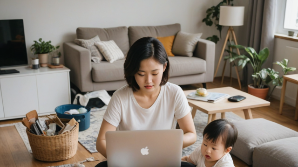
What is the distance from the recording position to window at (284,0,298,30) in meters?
4.19

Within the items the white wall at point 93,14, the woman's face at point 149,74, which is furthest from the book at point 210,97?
the white wall at point 93,14

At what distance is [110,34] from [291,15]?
7.59 ft

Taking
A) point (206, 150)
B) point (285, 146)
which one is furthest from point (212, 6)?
point (206, 150)

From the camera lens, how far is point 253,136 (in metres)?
2.54

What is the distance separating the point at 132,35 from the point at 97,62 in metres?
0.74

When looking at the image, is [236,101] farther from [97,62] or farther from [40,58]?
[40,58]

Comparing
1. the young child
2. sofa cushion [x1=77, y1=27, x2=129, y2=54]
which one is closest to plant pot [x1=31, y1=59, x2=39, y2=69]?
sofa cushion [x1=77, y1=27, x2=129, y2=54]

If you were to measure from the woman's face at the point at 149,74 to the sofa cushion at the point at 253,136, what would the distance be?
116 cm

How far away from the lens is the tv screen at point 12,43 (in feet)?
12.0

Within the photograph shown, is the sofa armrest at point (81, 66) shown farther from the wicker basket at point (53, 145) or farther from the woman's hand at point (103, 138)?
the woman's hand at point (103, 138)

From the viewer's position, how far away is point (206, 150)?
1.71 m

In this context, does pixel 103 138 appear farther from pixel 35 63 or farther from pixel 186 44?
pixel 186 44

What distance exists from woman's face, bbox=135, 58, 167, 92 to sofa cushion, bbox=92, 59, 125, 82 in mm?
2203

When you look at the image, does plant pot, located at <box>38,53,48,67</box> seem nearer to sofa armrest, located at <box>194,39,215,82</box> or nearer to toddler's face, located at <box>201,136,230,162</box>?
sofa armrest, located at <box>194,39,215,82</box>
